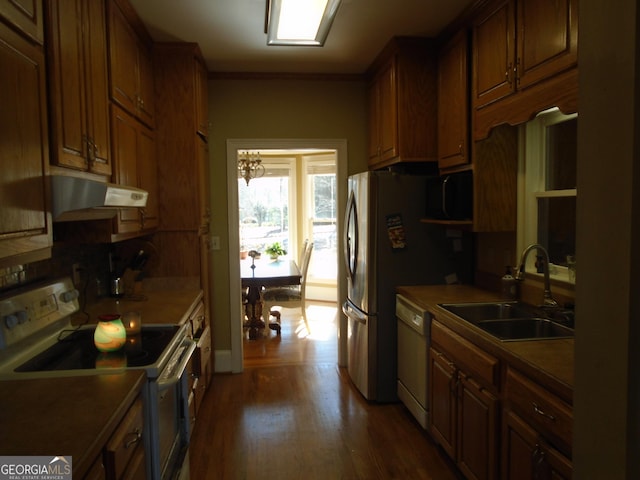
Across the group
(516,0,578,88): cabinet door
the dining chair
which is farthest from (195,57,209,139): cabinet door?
(516,0,578,88): cabinet door

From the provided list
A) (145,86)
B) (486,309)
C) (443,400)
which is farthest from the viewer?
(145,86)

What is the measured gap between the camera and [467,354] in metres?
2.06

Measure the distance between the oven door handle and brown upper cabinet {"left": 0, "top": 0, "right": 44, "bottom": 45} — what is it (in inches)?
47.7

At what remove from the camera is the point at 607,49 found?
1.96 ft

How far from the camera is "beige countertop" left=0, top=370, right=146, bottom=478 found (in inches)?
41.0

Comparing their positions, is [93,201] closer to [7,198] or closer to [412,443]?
[7,198]

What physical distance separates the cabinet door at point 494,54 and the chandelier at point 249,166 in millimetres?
3847

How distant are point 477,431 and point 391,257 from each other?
137 centimetres

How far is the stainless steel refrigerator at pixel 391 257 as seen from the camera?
122 inches

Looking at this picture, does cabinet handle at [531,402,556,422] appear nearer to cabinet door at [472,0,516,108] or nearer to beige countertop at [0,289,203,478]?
beige countertop at [0,289,203,478]

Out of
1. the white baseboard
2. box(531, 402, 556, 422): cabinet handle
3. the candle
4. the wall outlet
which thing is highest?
the wall outlet

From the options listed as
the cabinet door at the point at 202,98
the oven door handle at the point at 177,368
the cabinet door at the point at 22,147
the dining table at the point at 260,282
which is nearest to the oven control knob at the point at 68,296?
the oven door handle at the point at 177,368

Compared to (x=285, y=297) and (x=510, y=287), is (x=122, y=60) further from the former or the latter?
(x=285, y=297)

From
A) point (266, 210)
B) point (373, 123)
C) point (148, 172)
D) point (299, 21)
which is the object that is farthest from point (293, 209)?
point (299, 21)
